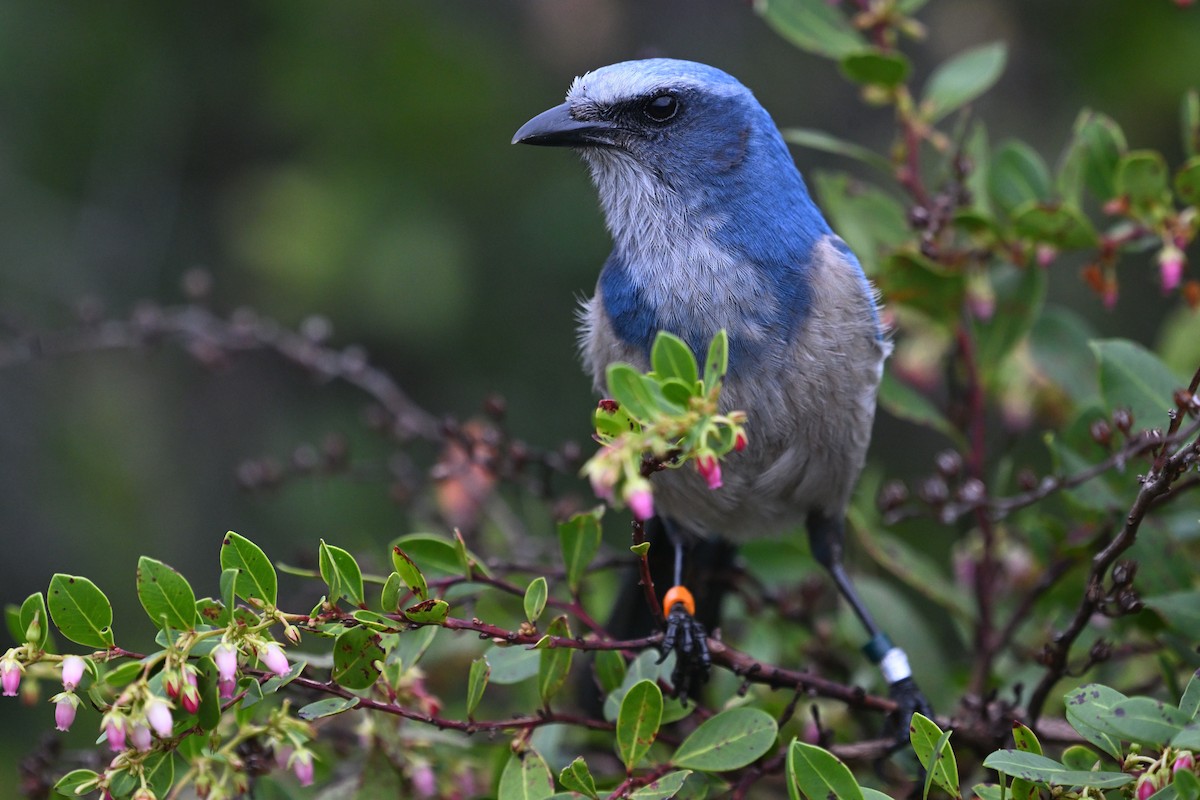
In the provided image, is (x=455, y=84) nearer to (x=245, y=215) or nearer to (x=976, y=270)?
(x=245, y=215)

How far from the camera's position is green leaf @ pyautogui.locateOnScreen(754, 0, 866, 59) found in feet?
10.7

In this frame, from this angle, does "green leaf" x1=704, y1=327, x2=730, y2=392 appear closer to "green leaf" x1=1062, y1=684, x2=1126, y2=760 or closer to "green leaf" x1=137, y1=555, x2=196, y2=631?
"green leaf" x1=1062, y1=684, x2=1126, y2=760

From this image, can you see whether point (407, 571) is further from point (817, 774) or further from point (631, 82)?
point (631, 82)

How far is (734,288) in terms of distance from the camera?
124 inches

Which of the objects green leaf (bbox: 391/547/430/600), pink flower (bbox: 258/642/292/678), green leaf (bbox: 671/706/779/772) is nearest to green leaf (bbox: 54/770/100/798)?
pink flower (bbox: 258/642/292/678)

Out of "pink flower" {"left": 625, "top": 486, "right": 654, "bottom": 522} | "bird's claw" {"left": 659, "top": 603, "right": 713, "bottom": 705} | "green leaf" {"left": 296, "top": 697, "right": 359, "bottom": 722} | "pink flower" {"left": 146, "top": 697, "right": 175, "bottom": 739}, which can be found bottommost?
"bird's claw" {"left": 659, "top": 603, "right": 713, "bottom": 705}

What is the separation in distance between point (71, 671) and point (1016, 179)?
2.55 metres

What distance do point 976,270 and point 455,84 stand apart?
3187 millimetres

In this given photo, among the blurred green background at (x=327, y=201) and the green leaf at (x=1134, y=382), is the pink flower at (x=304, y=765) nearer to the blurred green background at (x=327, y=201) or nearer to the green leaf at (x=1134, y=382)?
the green leaf at (x=1134, y=382)

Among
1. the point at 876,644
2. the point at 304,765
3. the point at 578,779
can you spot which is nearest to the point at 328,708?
the point at 304,765

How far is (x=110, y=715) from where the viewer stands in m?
1.86

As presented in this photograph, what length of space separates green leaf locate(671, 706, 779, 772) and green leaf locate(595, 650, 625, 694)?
30cm

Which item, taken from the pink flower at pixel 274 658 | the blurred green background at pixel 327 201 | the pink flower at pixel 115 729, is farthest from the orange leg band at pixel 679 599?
the blurred green background at pixel 327 201

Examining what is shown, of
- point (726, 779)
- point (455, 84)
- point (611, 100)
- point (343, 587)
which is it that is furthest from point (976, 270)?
point (455, 84)
